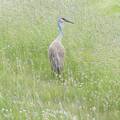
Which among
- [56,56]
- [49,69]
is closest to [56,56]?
[56,56]

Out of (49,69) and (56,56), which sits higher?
(56,56)

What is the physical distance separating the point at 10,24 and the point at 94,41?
226cm

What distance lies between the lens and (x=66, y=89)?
7344 millimetres

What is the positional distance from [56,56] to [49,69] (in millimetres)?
295

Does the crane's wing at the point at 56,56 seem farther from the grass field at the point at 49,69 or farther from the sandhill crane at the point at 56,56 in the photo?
the grass field at the point at 49,69

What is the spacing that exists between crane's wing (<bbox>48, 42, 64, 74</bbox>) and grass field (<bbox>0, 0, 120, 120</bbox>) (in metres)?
0.16

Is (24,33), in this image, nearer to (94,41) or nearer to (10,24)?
(10,24)

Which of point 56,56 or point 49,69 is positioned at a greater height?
point 56,56

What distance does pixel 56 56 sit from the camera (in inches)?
353

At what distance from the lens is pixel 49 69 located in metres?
8.95

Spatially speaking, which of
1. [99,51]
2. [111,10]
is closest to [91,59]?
[99,51]

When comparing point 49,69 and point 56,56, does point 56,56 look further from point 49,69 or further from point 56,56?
point 49,69

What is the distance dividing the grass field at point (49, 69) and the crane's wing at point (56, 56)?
0.16 metres

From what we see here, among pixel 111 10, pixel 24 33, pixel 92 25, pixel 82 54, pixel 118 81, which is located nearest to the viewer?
pixel 118 81
